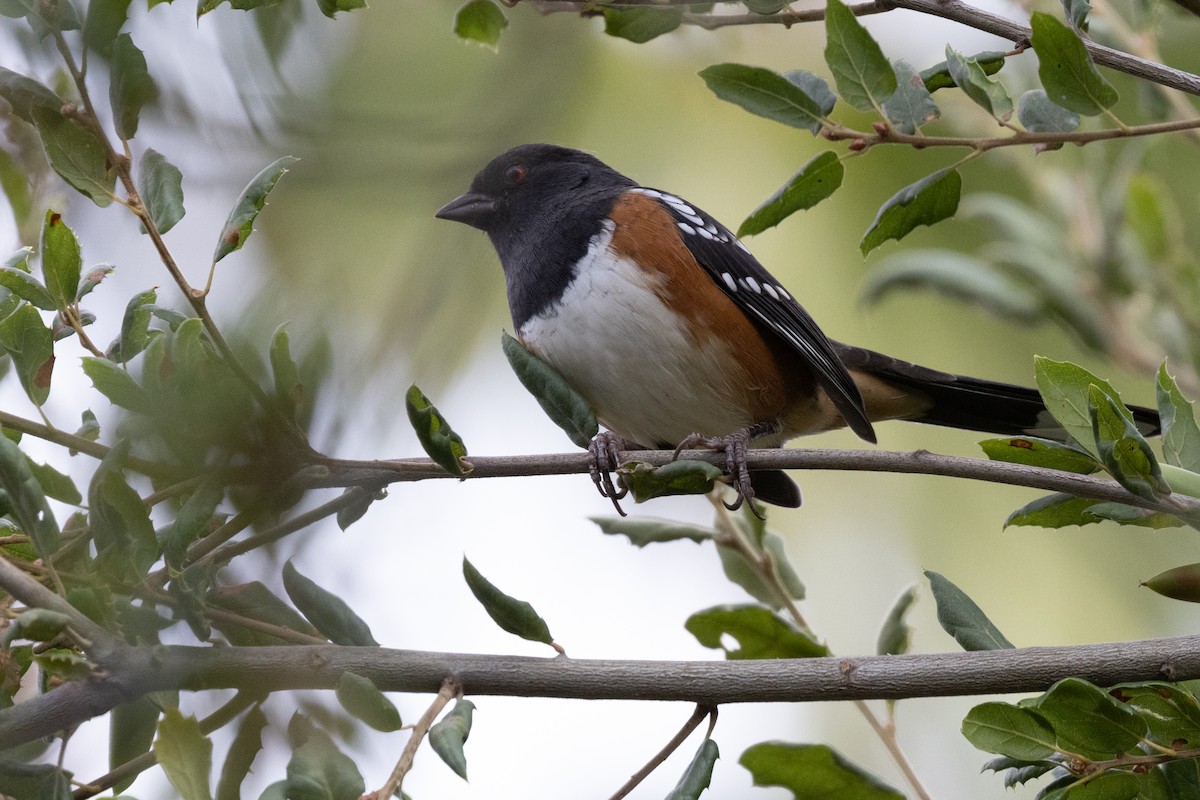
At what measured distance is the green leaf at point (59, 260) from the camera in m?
1.47

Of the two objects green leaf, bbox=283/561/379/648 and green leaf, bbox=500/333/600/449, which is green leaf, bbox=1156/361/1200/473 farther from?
green leaf, bbox=283/561/379/648

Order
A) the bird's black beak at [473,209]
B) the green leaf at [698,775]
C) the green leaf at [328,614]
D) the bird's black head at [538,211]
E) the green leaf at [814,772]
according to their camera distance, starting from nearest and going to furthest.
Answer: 1. the green leaf at [328,614]
2. the green leaf at [698,775]
3. the green leaf at [814,772]
4. the bird's black head at [538,211]
5. the bird's black beak at [473,209]

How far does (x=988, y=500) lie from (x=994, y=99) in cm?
345

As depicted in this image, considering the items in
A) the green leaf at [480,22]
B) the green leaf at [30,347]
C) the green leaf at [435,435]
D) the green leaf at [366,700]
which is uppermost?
the green leaf at [480,22]

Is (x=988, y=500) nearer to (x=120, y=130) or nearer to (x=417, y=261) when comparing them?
(x=417, y=261)

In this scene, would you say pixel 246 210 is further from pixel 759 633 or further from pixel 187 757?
pixel 759 633

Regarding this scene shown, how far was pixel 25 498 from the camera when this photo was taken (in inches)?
50.1

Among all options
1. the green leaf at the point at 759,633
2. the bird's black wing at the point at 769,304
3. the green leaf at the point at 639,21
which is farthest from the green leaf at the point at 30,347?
the bird's black wing at the point at 769,304

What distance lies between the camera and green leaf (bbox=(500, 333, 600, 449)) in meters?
1.72

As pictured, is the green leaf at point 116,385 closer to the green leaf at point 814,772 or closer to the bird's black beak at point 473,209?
the green leaf at point 814,772

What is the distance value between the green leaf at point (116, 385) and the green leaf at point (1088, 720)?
0.98 m

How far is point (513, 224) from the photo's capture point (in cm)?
305

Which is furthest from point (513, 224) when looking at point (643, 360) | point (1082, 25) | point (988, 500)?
point (988, 500)

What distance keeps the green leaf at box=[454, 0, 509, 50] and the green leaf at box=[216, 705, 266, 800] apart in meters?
1.01
